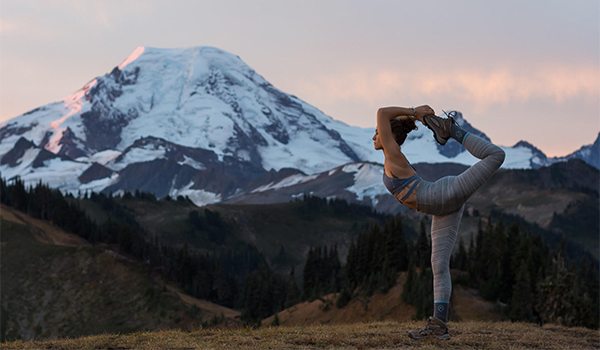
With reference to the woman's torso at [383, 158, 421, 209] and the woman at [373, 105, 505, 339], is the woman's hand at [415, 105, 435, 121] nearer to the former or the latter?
the woman at [373, 105, 505, 339]

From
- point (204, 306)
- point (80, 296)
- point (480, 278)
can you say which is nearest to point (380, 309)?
point (480, 278)

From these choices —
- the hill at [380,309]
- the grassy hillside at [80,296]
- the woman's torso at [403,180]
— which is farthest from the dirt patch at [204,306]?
the woman's torso at [403,180]

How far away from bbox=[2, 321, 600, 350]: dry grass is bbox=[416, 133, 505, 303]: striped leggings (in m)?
1.34

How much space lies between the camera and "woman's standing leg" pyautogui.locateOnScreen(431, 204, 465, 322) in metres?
18.1

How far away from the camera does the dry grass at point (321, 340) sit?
17.5 meters

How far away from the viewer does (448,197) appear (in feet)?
57.8

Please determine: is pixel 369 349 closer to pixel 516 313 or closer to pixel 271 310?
pixel 516 313

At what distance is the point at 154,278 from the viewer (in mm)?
143750

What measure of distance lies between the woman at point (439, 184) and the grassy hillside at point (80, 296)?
99624 mm

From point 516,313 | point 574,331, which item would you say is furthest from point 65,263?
point 574,331

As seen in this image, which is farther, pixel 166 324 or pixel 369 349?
pixel 166 324

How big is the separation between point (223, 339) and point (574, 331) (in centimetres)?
1003

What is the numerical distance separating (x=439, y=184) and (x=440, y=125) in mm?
1259

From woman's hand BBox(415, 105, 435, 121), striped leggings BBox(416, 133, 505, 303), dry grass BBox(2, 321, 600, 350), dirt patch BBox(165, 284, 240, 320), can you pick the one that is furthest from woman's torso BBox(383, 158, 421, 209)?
dirt patch BBox(165, 284, 240, 320)
